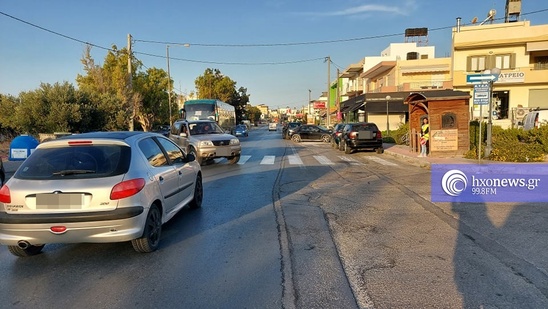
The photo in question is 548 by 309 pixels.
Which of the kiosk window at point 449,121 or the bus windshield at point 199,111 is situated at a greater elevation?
the bus windshield at point 199,111

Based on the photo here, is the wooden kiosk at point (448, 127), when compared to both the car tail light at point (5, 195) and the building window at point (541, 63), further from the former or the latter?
the building window at point (541, 63)

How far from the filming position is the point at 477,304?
351 cm

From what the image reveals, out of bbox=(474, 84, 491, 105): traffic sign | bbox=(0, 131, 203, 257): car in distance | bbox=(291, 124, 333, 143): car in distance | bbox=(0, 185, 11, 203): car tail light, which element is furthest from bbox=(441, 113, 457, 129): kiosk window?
bbox=(291, 124, 333, 143): car in distance

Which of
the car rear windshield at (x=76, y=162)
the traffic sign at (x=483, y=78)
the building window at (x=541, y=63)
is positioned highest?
the building window at (x=541, y=63)

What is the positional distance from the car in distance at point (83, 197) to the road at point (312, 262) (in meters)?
0.39

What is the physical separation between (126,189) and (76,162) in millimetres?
783

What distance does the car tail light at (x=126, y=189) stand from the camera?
4441mm

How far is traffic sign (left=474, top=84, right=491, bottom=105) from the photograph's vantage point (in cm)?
1376

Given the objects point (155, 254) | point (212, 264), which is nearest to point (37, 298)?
point (155, 254)

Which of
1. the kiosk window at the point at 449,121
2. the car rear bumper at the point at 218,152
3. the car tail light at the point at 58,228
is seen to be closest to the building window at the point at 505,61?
the kiosk window at the point at 449,121

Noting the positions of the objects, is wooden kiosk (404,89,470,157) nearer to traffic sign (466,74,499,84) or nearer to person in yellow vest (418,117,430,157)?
person in yellow vest (418,117,430,157)

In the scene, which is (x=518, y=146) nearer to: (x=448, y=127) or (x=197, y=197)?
(x=448, y=127)

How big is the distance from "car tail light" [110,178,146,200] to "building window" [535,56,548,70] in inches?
1413

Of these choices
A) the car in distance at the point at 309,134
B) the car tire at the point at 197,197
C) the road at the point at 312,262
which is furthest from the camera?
the car in distance at the point at 309,134
